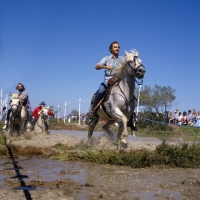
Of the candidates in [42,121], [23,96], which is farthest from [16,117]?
[42,121]

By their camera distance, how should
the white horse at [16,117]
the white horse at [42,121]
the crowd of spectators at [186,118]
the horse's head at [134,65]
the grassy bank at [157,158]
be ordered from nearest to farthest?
the grassy bank at [157,158] → the horse's head at [134,65] → the white horse at [16,117] → the white horse at [42,121] → the crowd of spectators at [186,118]

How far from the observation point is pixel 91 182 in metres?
6.16

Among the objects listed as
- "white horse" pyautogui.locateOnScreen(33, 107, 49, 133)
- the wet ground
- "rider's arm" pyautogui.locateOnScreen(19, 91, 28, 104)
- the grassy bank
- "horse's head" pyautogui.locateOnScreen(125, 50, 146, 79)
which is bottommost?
the wet ground

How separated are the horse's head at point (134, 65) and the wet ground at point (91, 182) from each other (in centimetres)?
316

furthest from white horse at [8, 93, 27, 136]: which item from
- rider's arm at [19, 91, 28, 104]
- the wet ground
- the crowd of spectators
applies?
the crowd of spectators

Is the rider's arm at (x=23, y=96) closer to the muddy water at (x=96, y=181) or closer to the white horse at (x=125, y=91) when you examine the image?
the white horse at (x=125, y=91)

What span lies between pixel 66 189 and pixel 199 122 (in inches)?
731

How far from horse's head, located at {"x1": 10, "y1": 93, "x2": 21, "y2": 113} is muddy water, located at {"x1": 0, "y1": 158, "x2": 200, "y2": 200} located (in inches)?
278

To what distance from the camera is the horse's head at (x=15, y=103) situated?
50.0ft

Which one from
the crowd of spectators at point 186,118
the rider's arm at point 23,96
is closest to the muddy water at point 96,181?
the rider's arm at point 23,96

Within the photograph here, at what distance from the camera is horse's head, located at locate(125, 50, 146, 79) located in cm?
1029

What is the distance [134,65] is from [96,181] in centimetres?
485

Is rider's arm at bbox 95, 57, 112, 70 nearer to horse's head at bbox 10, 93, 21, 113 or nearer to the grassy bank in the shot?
the grassy bank

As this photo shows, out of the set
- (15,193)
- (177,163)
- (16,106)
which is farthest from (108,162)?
(16,106)
